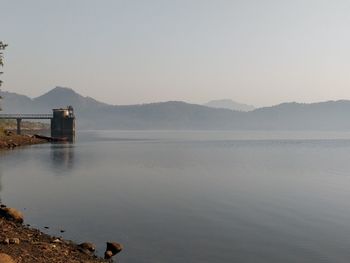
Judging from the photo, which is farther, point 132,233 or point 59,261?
point 132,233

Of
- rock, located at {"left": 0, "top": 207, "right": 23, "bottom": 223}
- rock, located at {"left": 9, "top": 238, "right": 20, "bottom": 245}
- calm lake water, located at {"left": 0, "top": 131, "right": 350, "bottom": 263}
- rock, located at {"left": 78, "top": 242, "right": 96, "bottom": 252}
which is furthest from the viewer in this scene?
rock, located at {"left": 0, "top": 207, "right": 23, "bottom": 223}

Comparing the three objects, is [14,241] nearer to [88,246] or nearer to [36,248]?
[36,248]

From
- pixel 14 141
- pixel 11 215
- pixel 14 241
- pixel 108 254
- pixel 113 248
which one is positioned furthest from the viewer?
pixel 14 141

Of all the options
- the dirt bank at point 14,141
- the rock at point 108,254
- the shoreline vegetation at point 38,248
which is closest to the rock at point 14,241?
the shoreline vegetation at point 38,248

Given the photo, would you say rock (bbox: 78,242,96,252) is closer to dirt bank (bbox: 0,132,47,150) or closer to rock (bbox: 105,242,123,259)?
rock (bbox: 105,242,123,259)

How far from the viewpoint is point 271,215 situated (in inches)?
1516

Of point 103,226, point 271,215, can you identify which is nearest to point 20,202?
point 103,226

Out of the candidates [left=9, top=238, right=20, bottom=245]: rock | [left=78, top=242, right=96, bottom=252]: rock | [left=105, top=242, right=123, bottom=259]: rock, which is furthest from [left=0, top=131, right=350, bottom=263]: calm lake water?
[left=9, top=238, right=20, bottom=245]: rock

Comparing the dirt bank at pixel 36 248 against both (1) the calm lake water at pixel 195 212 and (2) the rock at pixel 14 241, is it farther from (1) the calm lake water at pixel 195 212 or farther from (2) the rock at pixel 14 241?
(1) the calm lake water at pixel 195 212

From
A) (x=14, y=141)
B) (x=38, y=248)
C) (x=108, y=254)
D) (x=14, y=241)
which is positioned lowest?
(x=108, y=254)

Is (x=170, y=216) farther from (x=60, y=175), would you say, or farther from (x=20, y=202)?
(x=60, y=175)

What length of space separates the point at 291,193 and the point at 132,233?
89.7ft

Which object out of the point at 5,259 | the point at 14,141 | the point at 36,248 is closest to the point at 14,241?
the point at 36,248

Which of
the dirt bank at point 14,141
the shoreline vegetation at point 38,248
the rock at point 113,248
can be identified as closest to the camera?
the shoreline vegetation at point 38,248
